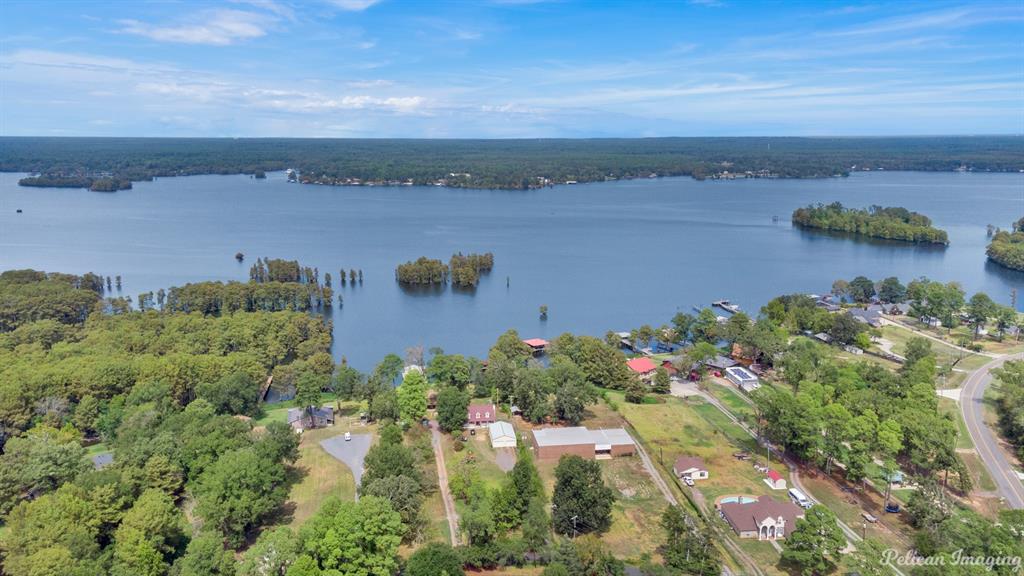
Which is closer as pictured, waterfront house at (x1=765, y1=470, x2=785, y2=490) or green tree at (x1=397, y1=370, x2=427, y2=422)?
waterfront house at (x1=765, y1=470, x2=785, y2=490)

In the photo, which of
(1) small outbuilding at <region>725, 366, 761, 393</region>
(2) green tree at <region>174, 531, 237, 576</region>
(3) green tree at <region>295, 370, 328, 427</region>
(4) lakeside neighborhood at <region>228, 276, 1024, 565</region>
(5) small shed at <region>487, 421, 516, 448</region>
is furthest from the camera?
(1) small outbuilding at <region>725, 366, 761, 393</region>

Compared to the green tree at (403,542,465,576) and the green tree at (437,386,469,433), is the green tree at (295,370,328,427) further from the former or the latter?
the green tree at (403,542,465,576)

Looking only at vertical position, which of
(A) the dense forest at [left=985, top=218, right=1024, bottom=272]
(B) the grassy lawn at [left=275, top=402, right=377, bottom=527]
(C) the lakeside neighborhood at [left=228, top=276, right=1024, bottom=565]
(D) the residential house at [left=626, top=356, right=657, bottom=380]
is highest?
(A) the dense forest at [left=985, top=218, right=1024, bottom=272]

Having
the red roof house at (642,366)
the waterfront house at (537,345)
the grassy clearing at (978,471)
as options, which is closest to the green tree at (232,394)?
the waterfront house at (537,345)

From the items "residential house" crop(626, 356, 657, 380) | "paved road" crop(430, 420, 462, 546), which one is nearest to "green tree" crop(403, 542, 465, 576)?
"paved road" crop(430, 420, 462, 546)

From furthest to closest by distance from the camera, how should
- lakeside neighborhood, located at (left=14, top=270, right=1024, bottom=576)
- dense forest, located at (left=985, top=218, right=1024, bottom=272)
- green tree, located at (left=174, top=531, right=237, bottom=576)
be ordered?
dense forest, located at (left=985, top=218, right=1024, bottom=272), lakeside neighborhood, located at (left=14, top=270, right=1024, bottom=576), green tree, located at (left=174, top=531, right=237, bottom=576)

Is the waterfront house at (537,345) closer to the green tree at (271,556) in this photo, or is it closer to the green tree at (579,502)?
the green tree at (579,502)
